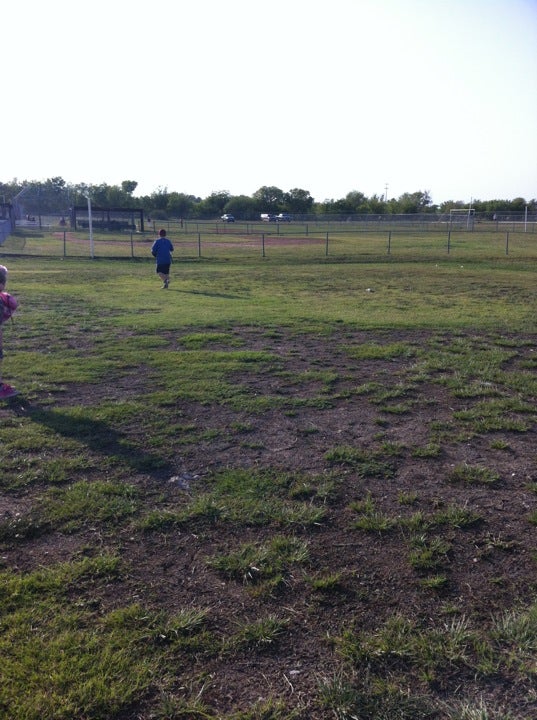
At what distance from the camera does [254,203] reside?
92375mm

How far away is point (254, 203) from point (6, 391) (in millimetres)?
88857

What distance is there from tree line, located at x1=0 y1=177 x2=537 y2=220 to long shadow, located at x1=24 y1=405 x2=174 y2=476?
237ft

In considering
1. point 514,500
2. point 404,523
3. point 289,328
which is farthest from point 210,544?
point 289,328

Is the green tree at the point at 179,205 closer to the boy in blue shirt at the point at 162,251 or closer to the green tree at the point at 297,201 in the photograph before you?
the green tree at the point at 297,201

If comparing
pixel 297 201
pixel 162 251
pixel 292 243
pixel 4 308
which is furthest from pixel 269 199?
pixel 4 308

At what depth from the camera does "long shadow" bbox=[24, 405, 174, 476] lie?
4.97m

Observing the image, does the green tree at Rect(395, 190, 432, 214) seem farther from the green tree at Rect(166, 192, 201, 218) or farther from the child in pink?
the child in pink

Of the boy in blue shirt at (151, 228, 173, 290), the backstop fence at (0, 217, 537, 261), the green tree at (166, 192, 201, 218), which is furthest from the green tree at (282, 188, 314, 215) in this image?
the boy in blue shirt at (151, 228, 173, 290)

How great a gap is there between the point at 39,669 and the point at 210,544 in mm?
1281

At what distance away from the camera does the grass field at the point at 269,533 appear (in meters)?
2.71

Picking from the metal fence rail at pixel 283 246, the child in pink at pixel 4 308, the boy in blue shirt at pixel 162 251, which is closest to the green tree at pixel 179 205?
the metal fence rail at pixel 283 246

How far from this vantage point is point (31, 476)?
4.68 meters

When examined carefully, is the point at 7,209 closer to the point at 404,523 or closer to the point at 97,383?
the point at 97,383

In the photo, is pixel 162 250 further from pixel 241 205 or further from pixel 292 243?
pixel 241 205
